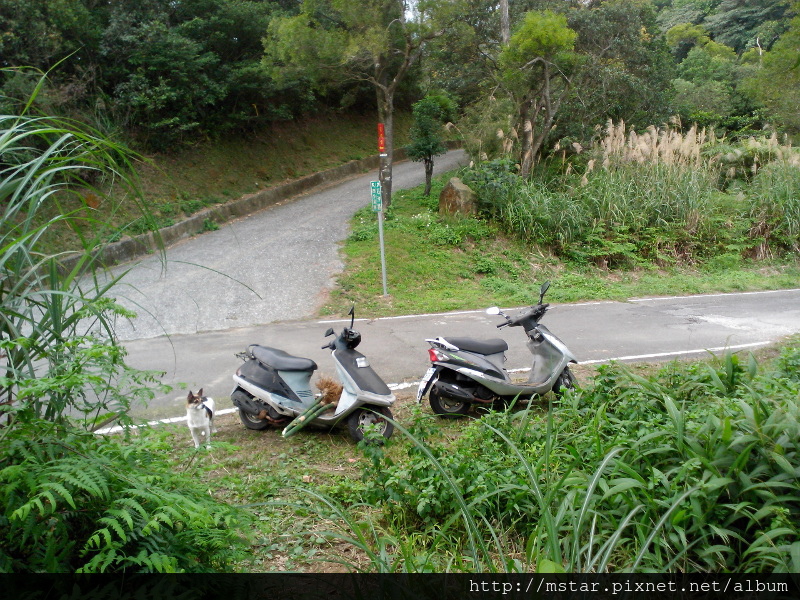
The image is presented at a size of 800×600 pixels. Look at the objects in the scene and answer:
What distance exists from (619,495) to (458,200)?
12.0 metres

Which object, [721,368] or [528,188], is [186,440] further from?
[528,188]

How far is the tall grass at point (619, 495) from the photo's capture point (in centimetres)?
286

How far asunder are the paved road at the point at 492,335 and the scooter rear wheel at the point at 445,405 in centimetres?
116

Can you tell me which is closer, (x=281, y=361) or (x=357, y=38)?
(x=281, y=361)

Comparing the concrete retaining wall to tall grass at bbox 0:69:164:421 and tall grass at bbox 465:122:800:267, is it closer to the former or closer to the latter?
tall grass at bbox 465:122:800:267

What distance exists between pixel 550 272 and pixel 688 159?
19.9 ft

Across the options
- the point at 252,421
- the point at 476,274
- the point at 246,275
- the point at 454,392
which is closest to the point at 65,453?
the point at 252,421

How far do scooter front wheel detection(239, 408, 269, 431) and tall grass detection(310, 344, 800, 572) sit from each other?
1.81m

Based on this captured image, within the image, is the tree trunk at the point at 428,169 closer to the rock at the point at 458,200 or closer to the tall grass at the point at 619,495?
the rock at the point at 458,200

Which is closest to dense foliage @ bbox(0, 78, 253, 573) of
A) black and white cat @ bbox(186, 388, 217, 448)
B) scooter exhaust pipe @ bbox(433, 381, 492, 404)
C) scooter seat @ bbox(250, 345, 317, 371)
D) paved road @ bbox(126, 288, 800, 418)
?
black and white cat @ bbox(186, 388, 217, 448)

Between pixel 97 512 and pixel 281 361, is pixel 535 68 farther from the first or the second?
pixel 97 512

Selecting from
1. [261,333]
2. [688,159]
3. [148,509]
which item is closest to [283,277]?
[261,333]

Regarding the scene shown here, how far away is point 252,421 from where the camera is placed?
552 cm

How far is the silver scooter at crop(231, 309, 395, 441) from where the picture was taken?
5.04 metres
